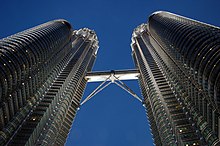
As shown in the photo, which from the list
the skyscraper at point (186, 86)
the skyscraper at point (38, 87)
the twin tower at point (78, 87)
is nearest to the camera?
the skyscraper at point (186, 86)

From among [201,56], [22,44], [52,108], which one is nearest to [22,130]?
[52,108]

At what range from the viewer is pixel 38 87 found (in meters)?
67.7

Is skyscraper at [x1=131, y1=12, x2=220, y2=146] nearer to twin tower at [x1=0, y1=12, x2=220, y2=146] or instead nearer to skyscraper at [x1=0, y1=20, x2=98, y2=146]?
twin tower at [x1=0, y1=12, x2=220, y2=146]

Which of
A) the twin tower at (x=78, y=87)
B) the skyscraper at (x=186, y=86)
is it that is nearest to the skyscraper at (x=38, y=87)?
the twin tower at (x=78, y=87)

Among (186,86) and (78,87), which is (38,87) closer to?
(78,87)

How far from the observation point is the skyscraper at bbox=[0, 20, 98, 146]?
53.1m

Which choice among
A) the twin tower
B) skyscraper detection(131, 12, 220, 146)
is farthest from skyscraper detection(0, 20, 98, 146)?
skyscraper detection(131, 12, 220, 146)

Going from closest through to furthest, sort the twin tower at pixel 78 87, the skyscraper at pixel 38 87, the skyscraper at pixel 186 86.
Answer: the skyscraper at pixel 186 86
the twin tower at pixel 78 87
the skyscraper at pixel 38 87

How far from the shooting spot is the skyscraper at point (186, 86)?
44281 mm

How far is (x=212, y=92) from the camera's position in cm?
4169

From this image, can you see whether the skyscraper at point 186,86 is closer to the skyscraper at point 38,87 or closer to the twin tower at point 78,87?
the twin tower at point 78,87

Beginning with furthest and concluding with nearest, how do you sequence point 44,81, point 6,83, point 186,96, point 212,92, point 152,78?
point 152,78 → point 44,81 → point 186,96 → point 6,83 → point 212,92

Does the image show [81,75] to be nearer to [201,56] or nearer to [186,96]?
[186,96]

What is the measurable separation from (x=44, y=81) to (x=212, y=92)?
41.4 m
